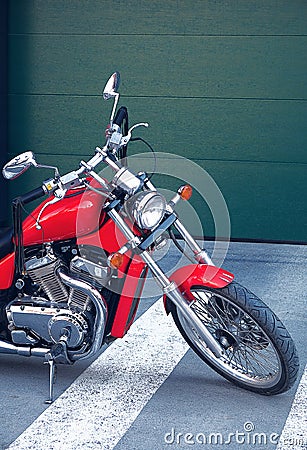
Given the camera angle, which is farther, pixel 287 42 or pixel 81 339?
pixel 287 42

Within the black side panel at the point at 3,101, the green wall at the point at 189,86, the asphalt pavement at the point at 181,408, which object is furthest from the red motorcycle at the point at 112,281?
the black side panel at the point at 3,101

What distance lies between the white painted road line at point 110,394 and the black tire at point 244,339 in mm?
374

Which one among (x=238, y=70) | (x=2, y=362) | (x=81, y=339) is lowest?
(x=2, y=362)

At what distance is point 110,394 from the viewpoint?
412 cm

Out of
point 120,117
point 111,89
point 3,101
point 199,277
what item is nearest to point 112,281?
point 199,277

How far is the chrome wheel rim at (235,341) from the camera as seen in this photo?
402cm

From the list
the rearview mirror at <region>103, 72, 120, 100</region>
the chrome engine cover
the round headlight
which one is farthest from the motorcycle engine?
the rearview mirror at <region>103, 72, 120, 100</region>

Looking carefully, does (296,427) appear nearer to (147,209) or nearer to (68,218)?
(147,209)

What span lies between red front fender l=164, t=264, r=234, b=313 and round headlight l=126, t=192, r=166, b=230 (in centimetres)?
32

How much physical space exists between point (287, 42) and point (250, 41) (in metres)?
0.30

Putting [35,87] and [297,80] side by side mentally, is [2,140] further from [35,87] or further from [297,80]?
[297,80]

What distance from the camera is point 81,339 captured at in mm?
4074

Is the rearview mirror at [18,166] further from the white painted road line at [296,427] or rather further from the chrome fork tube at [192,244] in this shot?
the white painted road line at [296,427]

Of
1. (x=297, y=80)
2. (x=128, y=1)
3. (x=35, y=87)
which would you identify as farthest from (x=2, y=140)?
(x=297, y=80)
